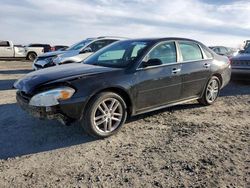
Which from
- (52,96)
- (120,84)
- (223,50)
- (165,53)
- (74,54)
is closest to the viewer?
(52,96)

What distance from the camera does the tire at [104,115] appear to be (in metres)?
4.71

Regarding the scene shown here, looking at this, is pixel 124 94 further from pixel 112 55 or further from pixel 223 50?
pixel 223 50

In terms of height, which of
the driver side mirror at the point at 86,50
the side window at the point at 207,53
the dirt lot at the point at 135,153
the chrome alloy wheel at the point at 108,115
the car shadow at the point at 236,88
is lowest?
the dirt lot at the point at 135,153

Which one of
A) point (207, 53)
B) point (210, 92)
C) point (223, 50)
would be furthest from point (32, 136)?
point (223, 50)

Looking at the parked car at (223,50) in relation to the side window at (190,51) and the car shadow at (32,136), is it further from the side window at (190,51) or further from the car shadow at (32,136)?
the car shadow at (32,136)

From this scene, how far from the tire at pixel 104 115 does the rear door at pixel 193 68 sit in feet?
5.27

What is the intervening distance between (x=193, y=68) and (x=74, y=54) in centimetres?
636

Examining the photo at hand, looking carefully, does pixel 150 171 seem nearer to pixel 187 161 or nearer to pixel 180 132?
pixel 187 161

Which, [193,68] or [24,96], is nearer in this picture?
[24,96]

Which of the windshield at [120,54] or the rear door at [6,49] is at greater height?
the windshield at [120,54]

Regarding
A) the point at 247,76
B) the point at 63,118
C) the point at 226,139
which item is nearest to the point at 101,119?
the point at 63,118

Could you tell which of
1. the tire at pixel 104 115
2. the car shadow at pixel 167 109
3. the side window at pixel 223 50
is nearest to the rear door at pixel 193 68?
the car shadow at pixel 167 109

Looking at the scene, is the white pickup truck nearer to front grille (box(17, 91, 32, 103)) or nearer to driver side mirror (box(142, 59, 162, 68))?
front grille (box(17, 91, 32, 103))

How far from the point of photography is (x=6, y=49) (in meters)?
24.2
